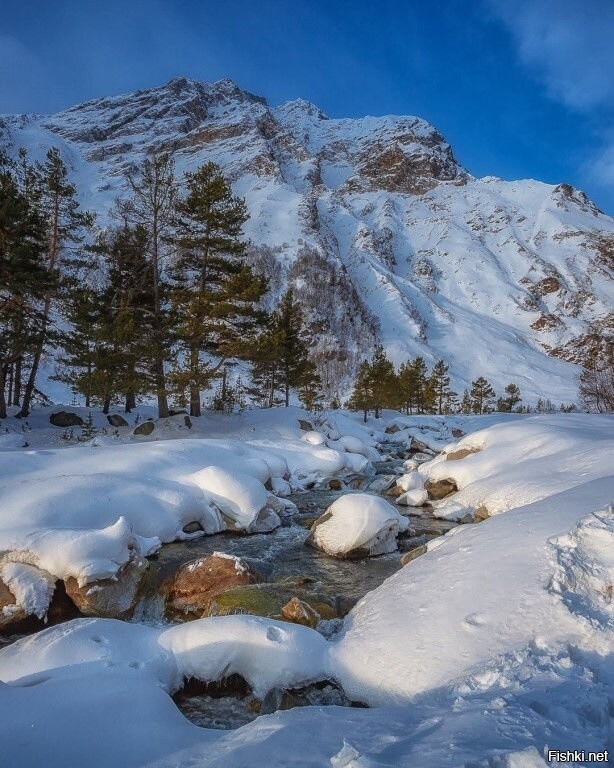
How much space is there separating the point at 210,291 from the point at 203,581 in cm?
1610

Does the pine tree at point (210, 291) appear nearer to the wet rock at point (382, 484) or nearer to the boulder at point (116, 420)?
the boulder at point (116, 420)

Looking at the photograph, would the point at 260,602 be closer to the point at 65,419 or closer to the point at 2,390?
the point at 65,419

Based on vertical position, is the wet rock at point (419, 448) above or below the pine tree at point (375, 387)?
below

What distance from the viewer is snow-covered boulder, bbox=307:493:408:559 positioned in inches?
325

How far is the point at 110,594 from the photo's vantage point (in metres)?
5.73

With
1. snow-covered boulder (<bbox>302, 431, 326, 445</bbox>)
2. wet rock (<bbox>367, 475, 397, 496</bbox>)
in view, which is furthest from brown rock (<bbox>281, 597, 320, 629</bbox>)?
snow-covered boulder (<bbox>302, 431, 326, 445</bbox>)

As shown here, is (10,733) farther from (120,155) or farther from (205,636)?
(120,155)

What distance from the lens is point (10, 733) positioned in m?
2.80

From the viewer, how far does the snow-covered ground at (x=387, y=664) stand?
2.50 m

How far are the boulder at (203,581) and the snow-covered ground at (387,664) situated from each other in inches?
55.2

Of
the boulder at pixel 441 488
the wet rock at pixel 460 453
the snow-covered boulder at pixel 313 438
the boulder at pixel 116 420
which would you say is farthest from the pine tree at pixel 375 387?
the boulder at pixel 441 488

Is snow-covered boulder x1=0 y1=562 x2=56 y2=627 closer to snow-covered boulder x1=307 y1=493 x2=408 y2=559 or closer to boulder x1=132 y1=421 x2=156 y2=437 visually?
snow-covered boulder x1=307 y1=493 x2=408 y2=559

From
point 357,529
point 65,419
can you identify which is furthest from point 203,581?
point 65,419

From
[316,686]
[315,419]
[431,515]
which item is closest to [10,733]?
[316,686]
